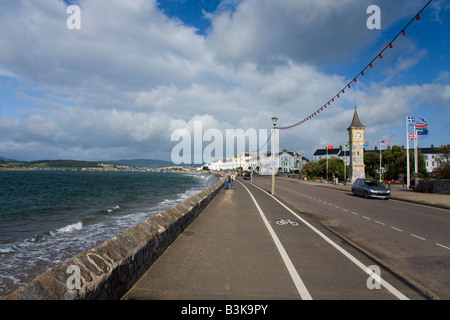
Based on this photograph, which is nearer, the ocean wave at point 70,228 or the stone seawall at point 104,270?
the stone seawall at point 104,270

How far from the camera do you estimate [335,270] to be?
17.2 ft

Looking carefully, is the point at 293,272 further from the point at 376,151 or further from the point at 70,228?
the point at 376,151

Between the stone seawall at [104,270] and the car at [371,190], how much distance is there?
1995 centimetres

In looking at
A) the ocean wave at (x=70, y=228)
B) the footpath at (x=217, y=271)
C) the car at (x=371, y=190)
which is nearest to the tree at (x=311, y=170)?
the car at (x=371, y=190)

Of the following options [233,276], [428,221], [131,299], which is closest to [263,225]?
[233,276]

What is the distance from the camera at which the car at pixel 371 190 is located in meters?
21.1

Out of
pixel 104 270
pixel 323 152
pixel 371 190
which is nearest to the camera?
pixel 104 270

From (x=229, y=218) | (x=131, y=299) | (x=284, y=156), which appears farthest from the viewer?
(x=284, y=156)

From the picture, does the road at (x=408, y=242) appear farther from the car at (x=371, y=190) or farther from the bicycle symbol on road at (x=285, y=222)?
the car at (x=371, y=190)

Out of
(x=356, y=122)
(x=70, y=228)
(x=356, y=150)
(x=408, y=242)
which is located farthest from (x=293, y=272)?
(x=356, y=122)

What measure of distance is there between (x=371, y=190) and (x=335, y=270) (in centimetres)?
1879
